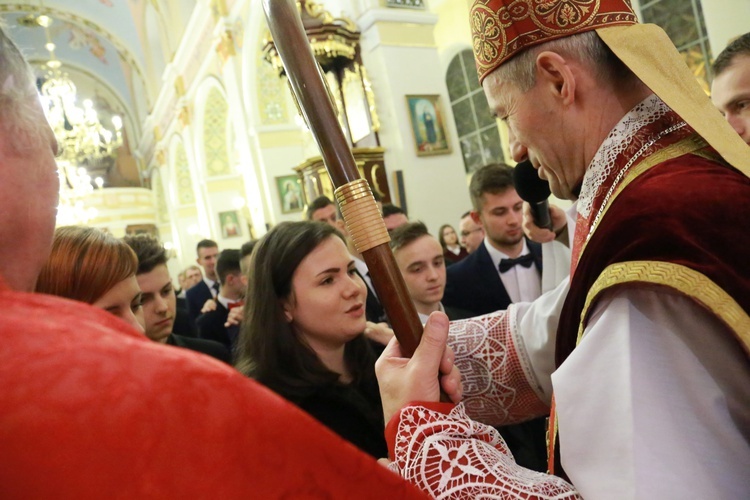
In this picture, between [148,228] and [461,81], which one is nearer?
[461,81]

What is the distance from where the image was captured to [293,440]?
606 millimetres

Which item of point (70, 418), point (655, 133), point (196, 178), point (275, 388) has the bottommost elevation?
point (275, 388)

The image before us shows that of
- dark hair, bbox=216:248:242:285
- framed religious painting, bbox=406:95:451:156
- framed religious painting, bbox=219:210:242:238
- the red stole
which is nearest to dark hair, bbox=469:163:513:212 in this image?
dark hair, bbox=216:248:242:285

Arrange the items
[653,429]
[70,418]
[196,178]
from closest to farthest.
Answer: [70,418] < [653,429] < [196,178]

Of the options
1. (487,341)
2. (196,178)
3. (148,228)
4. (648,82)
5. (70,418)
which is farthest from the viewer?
(148,228)

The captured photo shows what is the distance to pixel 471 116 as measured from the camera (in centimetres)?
1259

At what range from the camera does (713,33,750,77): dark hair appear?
2.17m

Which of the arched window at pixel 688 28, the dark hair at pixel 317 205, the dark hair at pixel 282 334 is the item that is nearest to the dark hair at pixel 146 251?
the dark hair at pixel 282 334

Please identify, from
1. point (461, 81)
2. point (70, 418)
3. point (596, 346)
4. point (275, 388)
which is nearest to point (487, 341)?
point (596, 346)

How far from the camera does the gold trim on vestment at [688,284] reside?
889 mm

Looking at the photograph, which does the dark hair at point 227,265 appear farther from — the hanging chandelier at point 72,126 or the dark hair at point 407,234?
the hanging chandelier at point 72,126

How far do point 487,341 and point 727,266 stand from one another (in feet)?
2.32

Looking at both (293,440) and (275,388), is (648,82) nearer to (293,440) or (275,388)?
Result: (293,440)

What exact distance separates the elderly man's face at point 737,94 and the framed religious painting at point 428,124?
255 inches
